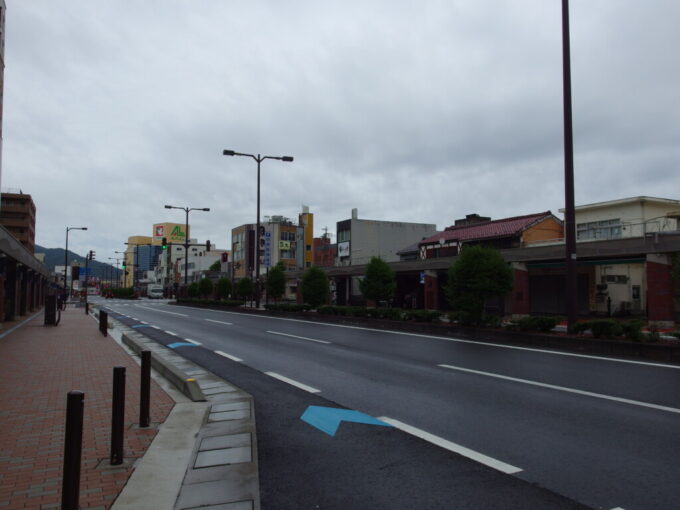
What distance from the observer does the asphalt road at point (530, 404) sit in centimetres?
464

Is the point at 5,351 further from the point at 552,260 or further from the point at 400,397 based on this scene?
the point at 552,260

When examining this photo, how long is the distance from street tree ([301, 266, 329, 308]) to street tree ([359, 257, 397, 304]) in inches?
235

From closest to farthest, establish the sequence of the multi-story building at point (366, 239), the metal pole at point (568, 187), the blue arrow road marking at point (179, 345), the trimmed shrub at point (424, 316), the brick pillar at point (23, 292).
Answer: the metal pole at point (568, 187), the blue arrow road marking at point (179, 345), the trimmed shrub at point (424, 316), the brick pillar at point (23, 292), the multi-story building at point (366, 239)

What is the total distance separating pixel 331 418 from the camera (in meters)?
6.78

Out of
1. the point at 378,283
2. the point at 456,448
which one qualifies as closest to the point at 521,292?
the point at 378,283

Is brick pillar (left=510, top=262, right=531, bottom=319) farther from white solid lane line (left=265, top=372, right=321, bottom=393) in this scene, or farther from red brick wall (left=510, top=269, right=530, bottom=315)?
white solid lane line (left=265, top=372, right=321, bottom=393)

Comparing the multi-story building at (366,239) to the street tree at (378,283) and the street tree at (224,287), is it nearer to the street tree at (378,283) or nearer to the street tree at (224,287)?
the street tree at (224,287)

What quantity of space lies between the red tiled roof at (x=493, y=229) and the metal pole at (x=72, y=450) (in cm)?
3551

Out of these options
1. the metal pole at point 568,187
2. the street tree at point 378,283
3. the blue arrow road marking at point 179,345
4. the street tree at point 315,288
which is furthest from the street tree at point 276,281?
the metal pole at point 568,187

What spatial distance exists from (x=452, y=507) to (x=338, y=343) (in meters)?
12.4

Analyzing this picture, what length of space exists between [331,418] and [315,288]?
2670cm

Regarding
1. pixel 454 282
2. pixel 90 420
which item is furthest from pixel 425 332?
pixel 90 420

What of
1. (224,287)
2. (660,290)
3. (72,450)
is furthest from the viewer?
(224,287)

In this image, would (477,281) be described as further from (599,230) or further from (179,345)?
(599,230)
